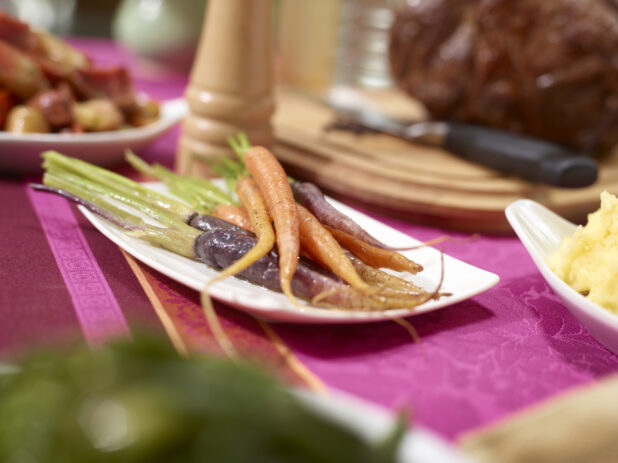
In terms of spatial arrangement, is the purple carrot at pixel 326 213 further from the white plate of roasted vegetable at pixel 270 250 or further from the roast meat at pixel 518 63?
the roast meat at pixel 518 63

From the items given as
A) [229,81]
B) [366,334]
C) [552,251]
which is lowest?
[366,334]

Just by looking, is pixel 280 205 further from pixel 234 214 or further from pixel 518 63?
pixel 518 63

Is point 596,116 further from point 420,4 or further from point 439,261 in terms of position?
point 439,261

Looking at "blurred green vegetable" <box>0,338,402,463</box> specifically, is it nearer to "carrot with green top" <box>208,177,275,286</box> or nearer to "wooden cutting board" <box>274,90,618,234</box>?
"carrot with green top" <box>208,177,275,286</box>

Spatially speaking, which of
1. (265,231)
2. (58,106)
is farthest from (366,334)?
(58,106)

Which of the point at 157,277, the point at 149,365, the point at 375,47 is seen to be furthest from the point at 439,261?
the point at 375,47

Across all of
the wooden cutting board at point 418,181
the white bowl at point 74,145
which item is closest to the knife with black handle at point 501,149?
the wooden cutting board at point 418,181
